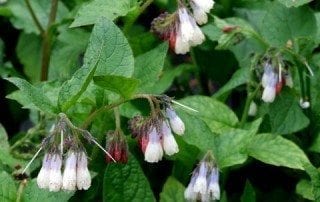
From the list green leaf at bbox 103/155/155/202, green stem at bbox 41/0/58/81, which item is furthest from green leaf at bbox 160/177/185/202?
green stem at bbox 41/0/58/81

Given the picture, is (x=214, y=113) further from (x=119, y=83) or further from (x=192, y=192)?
(x=119, y=83)

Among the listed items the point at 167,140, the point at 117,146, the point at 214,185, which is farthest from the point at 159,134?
the point at 214,185

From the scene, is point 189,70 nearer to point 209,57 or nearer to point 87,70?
point 209,57

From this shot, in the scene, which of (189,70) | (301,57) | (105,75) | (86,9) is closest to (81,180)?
(105,75)

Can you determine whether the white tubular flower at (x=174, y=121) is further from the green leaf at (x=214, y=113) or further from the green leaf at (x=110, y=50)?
the green leaf at (x=214, y=113)

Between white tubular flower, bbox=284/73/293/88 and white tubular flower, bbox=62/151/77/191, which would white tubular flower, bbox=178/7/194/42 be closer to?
white tubular flower, bbox=284/73/293/88

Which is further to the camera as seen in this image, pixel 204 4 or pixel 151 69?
pixel 151 69
